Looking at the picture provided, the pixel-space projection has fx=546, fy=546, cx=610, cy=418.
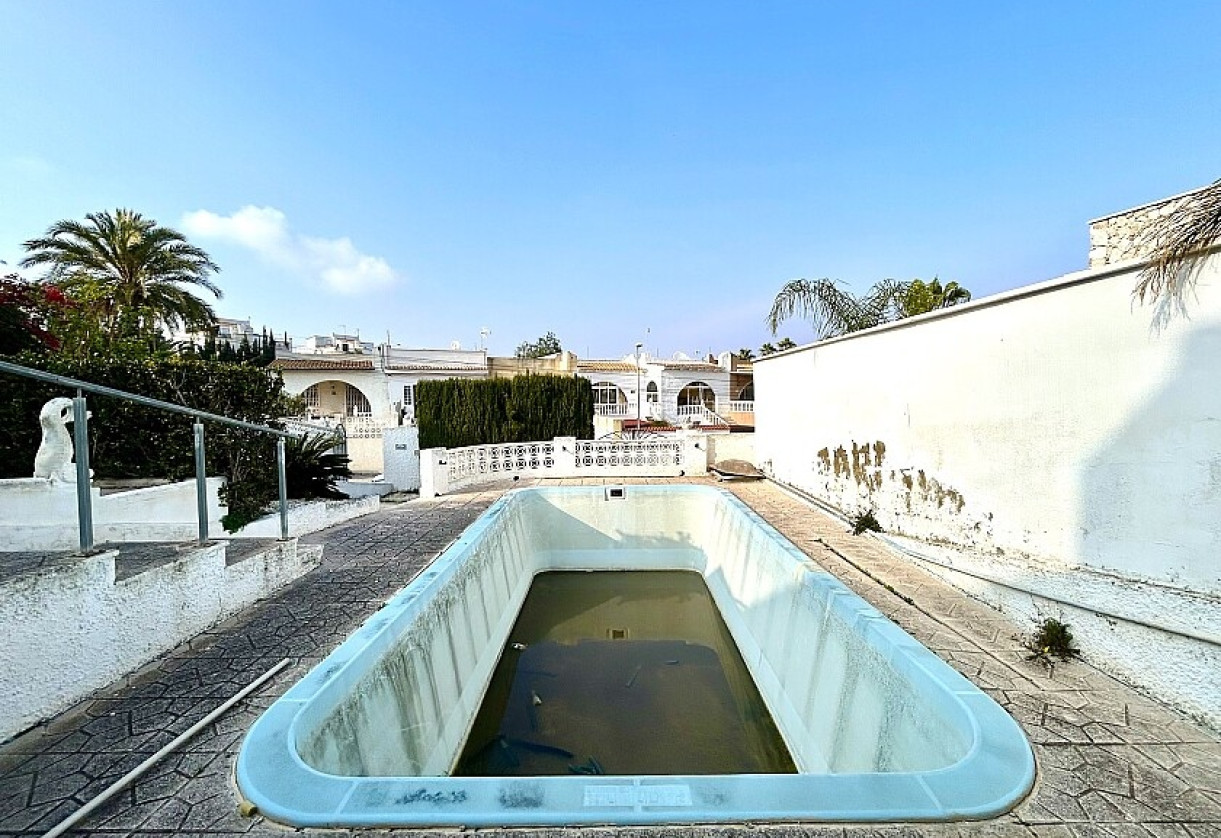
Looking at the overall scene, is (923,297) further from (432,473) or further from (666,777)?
(666,777)

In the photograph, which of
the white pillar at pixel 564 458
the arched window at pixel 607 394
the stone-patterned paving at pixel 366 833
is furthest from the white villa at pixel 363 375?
the stone-patterned paving at pixel 366 833

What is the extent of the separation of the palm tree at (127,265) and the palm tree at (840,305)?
16.9 metres

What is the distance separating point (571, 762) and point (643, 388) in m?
28.6

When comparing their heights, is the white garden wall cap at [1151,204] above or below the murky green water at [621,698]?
above

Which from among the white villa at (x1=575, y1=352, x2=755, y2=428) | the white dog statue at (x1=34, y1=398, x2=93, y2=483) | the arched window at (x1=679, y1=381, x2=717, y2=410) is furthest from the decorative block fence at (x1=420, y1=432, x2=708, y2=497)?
the arched window at (x1=679, y1=381, x2=717, y2=410)

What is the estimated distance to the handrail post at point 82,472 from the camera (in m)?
2.88

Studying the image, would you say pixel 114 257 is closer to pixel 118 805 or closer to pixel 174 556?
pixel 174 556

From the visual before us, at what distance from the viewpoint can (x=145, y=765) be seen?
7.41ft

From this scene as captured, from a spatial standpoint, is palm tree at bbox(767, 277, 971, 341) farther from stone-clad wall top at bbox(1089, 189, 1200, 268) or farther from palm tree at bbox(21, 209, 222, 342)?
palm tree at bbox(21, 209, 222, 342)

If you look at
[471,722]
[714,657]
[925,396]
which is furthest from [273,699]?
[925,396]

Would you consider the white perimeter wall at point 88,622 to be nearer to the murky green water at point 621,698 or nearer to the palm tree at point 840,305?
the murky green water at point 621,698

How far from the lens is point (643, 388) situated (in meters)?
32.2

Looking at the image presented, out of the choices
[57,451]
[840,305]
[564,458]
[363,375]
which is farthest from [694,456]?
[363,375]

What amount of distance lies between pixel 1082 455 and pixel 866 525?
3316 millimetres
